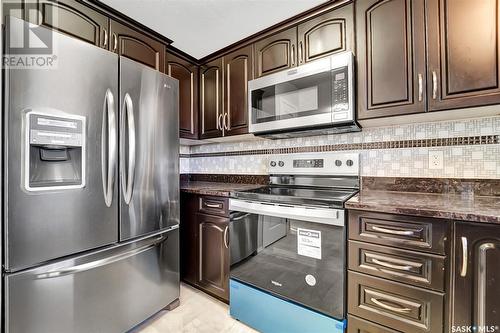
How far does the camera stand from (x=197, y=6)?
5.10 ft

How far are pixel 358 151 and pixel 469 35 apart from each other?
0.86 m

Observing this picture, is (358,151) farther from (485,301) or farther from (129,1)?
(129,1)

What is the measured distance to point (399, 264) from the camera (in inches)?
43.4

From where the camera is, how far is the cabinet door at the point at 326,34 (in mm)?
1499

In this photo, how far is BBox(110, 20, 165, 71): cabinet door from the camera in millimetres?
1701

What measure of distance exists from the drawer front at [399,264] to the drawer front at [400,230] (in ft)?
0.11

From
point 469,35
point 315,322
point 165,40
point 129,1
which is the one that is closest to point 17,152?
point 129,1

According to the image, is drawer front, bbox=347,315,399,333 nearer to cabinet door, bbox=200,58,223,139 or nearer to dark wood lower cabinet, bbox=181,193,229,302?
dark wood lower cabinet, bbox=181,193,229,302

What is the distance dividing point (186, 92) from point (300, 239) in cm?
179

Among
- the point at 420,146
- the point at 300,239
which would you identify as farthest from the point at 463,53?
the point at 300,239

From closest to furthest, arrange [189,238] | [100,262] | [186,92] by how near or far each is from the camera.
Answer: [100,262] → [189,238] → [186,92]

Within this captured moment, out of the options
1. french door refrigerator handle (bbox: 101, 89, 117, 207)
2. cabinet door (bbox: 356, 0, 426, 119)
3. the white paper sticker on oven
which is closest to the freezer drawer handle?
french door refrigerator handle (bbox: 101, 89, 117, 207)

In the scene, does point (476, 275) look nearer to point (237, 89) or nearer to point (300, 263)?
point (300, 263)

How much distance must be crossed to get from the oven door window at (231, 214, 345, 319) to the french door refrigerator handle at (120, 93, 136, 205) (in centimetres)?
85
